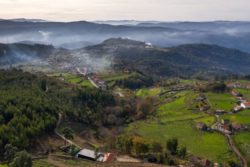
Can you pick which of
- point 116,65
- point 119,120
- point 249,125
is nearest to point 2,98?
point 119,120

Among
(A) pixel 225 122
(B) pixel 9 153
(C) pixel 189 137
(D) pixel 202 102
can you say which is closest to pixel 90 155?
(B) pixel 9 153

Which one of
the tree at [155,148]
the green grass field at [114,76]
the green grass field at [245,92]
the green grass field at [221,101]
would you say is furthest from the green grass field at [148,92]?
the tree at [155,148]

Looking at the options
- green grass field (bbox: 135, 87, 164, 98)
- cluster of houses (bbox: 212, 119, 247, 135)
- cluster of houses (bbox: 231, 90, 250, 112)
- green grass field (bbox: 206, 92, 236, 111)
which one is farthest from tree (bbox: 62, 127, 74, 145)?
green grass field (bbox: 135, 87, 164, 98)

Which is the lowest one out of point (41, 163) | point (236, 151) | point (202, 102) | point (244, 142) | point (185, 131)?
point (185, 131)

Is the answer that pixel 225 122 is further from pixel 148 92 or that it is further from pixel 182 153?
pixel 148 92

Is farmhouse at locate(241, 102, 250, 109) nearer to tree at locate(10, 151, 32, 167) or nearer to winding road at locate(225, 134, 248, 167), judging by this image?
winding road at locate(225, 134, 248, 167)

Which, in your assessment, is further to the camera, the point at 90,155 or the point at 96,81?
the point at 96,81

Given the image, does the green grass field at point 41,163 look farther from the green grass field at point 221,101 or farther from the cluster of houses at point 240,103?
the cluster of houses at point 240,103
